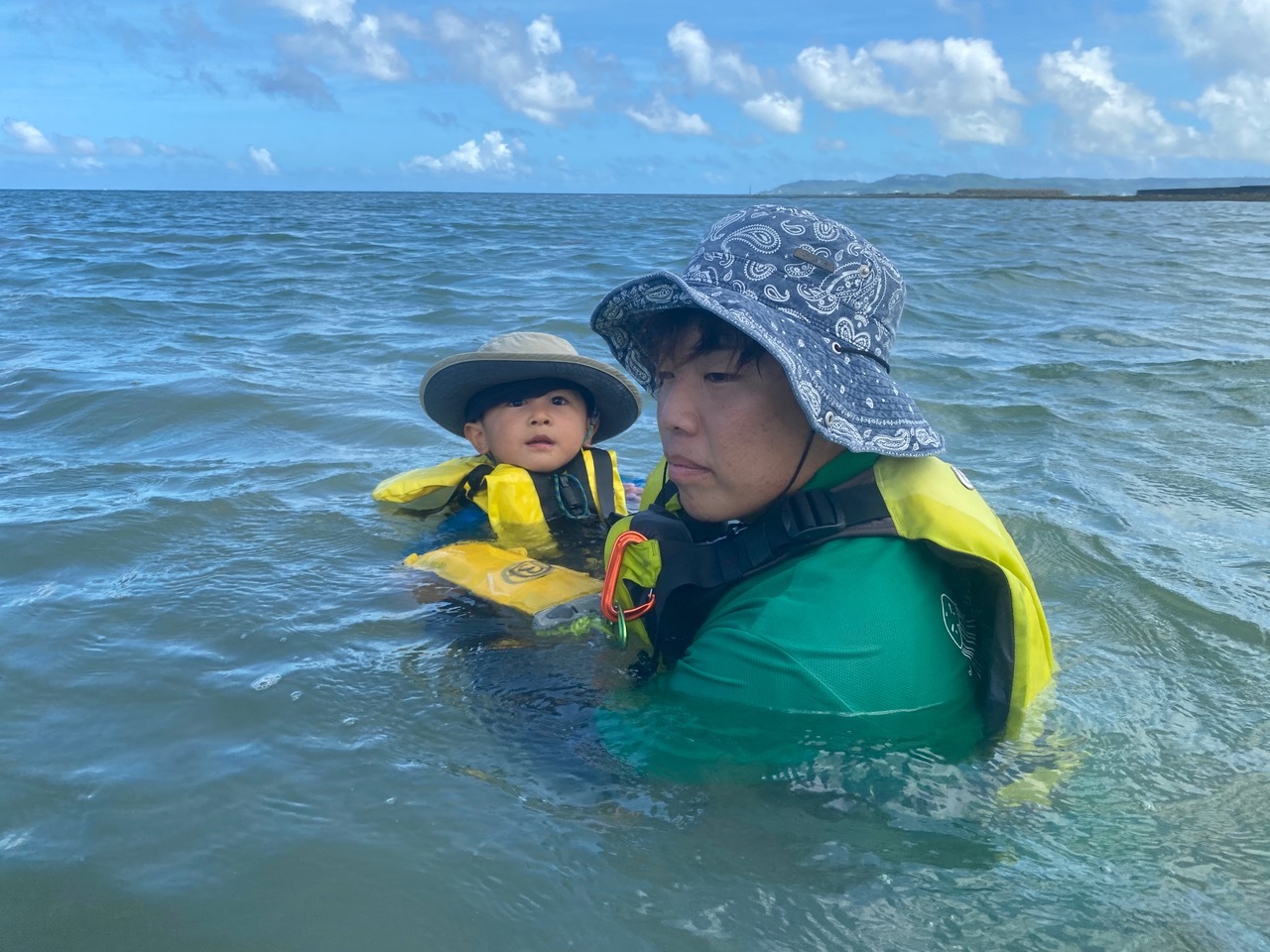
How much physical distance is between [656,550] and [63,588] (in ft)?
7.58

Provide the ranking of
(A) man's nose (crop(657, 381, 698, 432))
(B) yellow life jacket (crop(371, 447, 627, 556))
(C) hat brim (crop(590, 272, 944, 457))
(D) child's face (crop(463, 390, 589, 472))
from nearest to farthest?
1. (C) hat brim (crop(590, 272, 944, 457))
2. (A) man's nose (crop(657, 381, 698, 432))
3. (B) yellow life jacket (crop(371, 447, 627, 556))
4. (D) child's face (crop(463, 390, 589, 472))

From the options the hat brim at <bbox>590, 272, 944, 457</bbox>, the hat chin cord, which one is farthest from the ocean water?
the hat brim at <bbox>590, 272, 944, 457</bbox>

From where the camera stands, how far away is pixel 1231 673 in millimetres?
3221

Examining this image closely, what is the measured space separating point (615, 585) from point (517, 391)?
1717mm

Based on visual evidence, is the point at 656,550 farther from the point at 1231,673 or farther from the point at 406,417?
the point at 406,417

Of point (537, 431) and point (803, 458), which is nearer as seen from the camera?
point (803, 458)

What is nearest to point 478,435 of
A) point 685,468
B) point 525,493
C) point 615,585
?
point 525,493

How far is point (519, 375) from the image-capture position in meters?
4.33

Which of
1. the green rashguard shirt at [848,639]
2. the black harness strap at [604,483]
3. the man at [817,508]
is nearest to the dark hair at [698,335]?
the man at [817,508]

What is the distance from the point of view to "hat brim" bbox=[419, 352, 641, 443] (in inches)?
164

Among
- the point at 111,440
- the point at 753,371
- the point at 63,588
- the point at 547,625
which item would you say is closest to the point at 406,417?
the point at 111,440

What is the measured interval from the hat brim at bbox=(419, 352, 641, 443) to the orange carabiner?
1553mm

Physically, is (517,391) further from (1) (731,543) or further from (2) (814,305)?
(2) (814,305)

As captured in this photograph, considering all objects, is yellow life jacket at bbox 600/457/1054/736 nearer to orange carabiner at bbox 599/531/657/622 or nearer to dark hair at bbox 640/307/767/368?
orange carabiner at bbox 599/531/657/622
